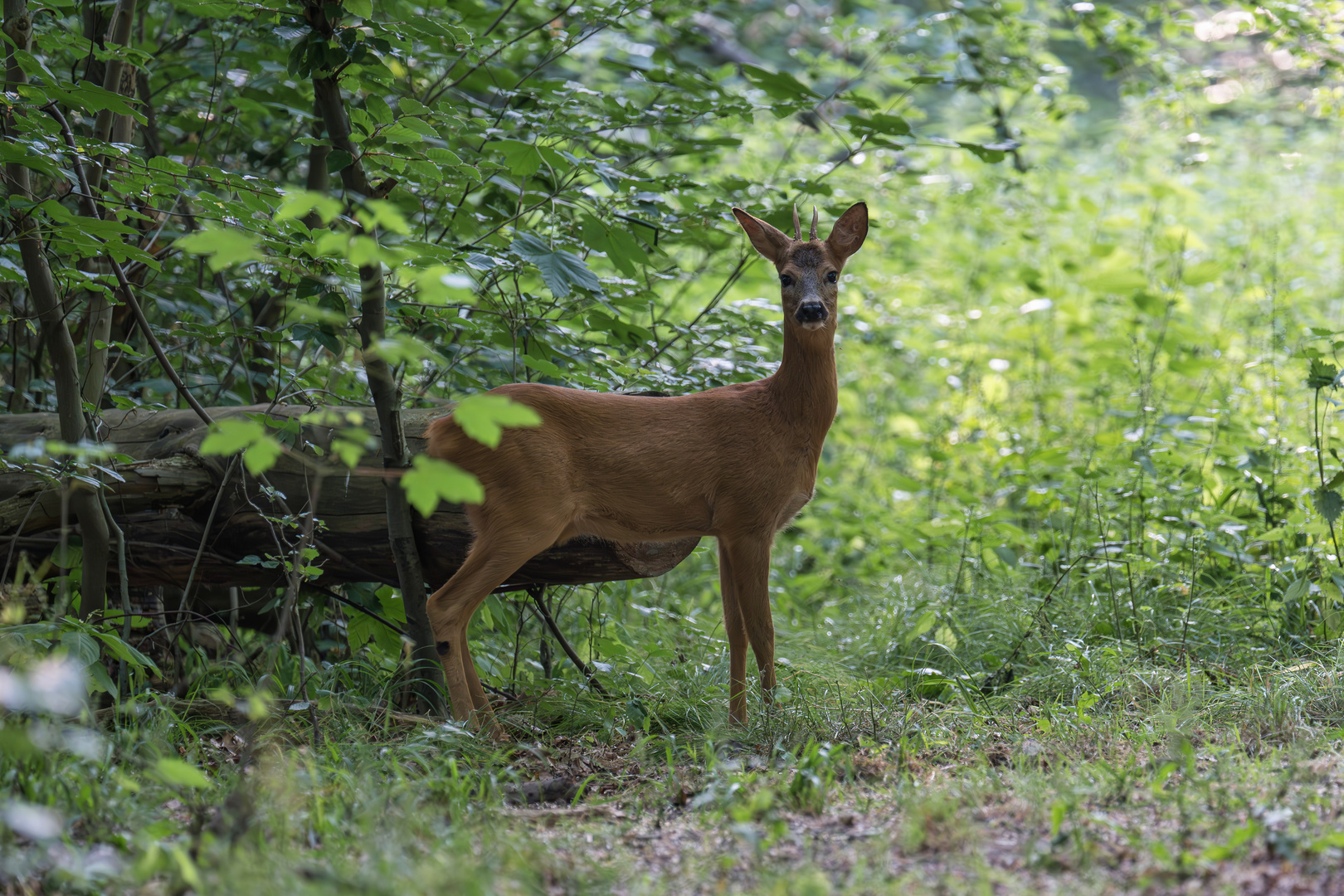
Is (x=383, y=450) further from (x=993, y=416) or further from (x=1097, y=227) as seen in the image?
(x=1097, y=227)

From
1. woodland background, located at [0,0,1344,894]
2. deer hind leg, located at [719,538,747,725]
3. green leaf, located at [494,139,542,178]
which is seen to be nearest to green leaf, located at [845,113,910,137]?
woodland background, located at [0,0,1344,894]

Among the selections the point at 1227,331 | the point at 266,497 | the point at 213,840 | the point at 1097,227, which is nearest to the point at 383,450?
the point at 266,497

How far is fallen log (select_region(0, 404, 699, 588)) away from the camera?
3.93 m

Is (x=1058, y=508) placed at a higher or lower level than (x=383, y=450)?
lower

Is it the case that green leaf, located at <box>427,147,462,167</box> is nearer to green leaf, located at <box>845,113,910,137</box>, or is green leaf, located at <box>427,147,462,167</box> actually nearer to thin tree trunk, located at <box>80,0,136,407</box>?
thin tree trunk, located at <box>80,0,136,407</box>

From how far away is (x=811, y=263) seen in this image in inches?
161

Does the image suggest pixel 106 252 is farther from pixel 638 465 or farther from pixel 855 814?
pixel 855 814

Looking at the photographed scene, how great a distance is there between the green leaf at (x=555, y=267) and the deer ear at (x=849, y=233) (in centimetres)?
104

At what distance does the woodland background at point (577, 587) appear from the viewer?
8.39 ft

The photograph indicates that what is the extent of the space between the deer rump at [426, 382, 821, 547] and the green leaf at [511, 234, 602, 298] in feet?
1.32

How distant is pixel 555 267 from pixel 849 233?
128 centimetres

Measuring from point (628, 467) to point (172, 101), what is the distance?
12.0 feet

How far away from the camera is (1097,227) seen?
9.41m

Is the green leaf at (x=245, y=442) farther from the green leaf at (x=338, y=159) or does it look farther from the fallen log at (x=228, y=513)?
the fallen log at (x=228, y=513)
